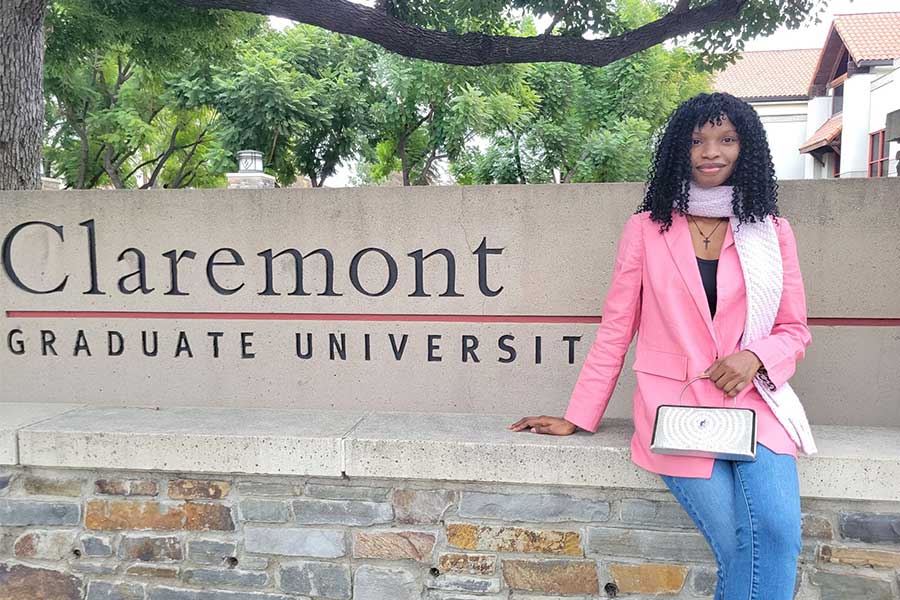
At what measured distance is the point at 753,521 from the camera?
75.9 inches

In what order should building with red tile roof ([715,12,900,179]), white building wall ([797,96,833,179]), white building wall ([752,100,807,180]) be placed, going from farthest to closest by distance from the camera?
white building wall ([752,100,807,180])
white building wall ([797,96,833,179])
building with red tile roof ([715,12,900,179])

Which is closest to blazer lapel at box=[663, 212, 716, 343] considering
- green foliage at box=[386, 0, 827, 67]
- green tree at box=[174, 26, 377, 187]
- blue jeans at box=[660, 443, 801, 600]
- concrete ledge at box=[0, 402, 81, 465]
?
blue jeans at box=[660, 443, 801, 600]

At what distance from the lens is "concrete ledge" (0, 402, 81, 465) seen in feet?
9.00

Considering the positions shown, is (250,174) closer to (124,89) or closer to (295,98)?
(295,98)

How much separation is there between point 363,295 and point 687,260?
1.43 metres

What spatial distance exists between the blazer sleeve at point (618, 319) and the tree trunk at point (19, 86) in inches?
140

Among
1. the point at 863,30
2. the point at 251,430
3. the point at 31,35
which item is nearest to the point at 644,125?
the point at 863,30

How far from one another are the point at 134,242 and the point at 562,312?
73.3 inches

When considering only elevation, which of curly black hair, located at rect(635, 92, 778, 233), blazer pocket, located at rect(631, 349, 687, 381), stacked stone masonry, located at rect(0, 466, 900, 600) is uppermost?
curly black hair, located at rect(635, 92, 778, 233)

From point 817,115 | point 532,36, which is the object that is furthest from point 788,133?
point 532,36

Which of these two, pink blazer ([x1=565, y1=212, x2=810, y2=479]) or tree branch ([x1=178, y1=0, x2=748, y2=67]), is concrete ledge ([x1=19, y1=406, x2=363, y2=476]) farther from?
tree branch ([x1=178, y1=0, x2=748, y2=67])

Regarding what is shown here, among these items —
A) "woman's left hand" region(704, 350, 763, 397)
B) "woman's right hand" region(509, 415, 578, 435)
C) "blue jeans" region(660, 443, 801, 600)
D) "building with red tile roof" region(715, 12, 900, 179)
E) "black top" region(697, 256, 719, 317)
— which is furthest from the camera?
"building with red tile roof" region(715, 12, 900, 179)

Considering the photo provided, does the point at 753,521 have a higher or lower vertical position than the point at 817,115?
lower

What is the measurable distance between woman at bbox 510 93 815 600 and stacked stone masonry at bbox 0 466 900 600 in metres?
0.46
